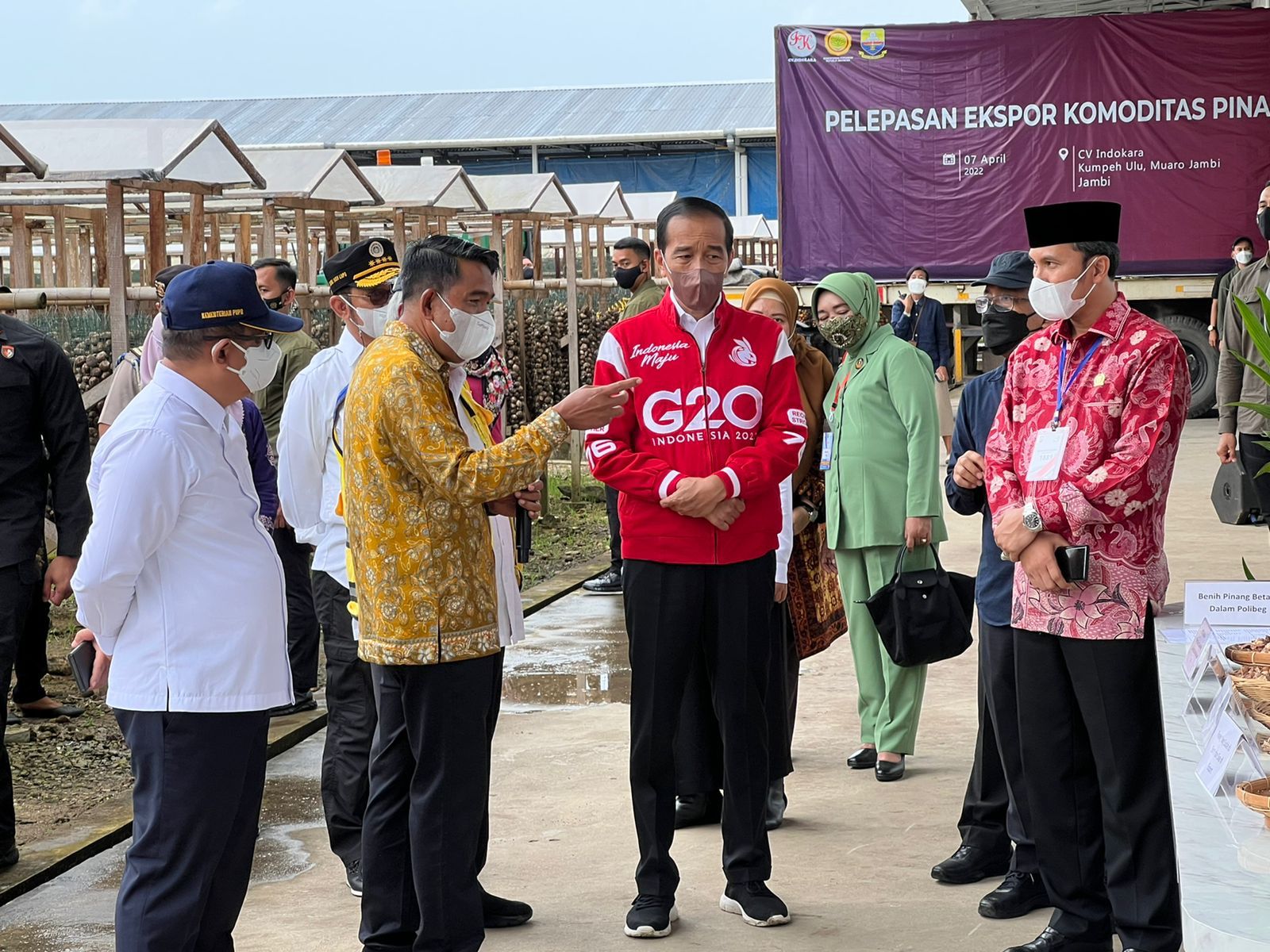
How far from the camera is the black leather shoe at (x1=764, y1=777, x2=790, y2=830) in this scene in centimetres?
454

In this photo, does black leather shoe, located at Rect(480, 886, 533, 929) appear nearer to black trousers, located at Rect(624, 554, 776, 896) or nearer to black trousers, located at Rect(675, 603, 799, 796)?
black trousers, located at Rect(624, 554, 776, 896)

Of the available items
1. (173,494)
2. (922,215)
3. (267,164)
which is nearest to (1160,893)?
(173,494)

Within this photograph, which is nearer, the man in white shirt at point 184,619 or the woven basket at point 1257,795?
the woven basket at point 1257,795

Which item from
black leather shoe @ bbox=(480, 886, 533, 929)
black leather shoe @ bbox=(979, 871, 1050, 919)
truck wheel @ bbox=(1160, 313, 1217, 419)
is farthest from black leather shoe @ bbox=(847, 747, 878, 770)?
truck wheel @ bbox=(1160, 313, 1217, 419)

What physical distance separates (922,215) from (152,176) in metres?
9.39

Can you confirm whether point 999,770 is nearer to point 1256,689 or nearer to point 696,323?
point 696,323

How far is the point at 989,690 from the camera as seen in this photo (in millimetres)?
3791

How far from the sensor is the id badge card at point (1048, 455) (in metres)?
3.17

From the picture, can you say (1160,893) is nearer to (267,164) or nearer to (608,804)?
(608,804)

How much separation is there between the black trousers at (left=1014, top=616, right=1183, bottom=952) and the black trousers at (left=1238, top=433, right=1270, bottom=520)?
4039mm

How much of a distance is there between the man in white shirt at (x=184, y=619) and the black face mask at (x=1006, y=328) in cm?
205

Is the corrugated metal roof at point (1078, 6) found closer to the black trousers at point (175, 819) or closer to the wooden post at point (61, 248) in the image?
the wooden post at point (61, 248)

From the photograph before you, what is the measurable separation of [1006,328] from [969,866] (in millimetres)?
1492

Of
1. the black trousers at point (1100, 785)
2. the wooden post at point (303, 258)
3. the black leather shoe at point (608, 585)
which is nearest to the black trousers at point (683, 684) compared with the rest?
the black trousers at point (1100, 785)
